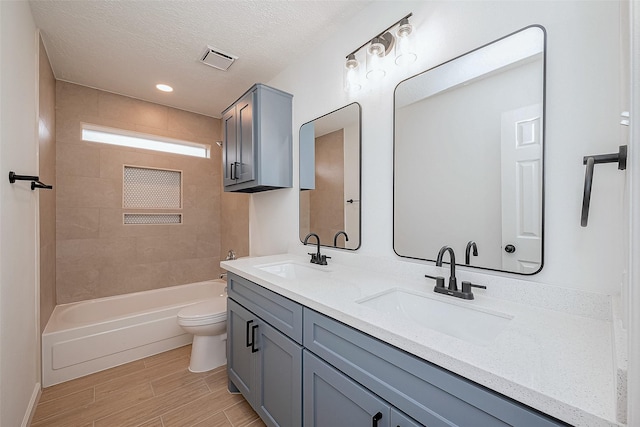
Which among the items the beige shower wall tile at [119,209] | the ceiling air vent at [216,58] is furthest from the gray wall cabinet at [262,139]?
the beige shower wall tile at [119,209]

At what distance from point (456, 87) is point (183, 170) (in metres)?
3.10

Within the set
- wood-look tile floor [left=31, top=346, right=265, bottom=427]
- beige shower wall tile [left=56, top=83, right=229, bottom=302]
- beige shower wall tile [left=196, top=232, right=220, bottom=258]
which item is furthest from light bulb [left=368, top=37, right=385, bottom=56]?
beige shower wall tile [left=196, top=232, right=220, bottom=258]

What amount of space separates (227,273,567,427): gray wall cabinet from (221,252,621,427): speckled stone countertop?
0.13 ft

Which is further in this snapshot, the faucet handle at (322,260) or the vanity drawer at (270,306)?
the faucet handle at (322,260)

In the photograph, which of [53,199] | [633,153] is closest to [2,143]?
[53,199]

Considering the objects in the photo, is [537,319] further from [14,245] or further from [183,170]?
[183,170]

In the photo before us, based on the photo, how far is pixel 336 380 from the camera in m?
0.95

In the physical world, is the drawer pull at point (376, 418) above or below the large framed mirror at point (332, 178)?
below

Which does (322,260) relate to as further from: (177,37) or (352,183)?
(177,37)

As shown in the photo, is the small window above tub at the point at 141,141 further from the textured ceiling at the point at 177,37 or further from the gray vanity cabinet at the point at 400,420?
the gray vanity cabinet at the point at 400,420

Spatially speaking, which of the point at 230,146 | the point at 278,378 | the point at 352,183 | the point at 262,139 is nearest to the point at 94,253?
the point at 230,146

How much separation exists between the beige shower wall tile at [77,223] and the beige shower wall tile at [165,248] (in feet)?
1.36

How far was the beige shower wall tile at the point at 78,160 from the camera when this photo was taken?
2527 millimetres

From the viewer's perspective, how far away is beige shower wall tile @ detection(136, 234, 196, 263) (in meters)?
2.97
